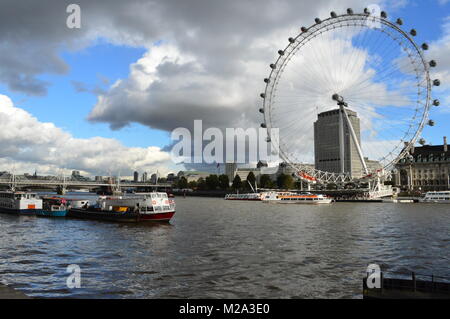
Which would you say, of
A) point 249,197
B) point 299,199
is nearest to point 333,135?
point 249,197

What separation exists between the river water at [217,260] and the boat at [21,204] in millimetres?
29259

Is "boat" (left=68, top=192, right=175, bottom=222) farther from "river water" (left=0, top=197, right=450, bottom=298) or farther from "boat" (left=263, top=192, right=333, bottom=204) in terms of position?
"boat" (left=263, top=192, right=333, bottom=204)

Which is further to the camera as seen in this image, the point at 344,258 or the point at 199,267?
the point at 344,258

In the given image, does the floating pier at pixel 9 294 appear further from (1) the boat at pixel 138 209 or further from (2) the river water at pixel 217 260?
(1) the boat at pixel 138 209

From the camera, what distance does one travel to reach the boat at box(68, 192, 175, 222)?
54531 millimetres

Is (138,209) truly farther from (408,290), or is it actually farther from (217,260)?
(408,290)

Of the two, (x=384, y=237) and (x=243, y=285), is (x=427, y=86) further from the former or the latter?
(x=243, y=285)

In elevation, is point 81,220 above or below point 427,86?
below

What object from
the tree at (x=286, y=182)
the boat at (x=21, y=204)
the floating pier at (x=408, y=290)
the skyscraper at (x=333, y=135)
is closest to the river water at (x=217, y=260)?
the floating pier at (x=408, y=290)

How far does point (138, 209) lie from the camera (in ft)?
185

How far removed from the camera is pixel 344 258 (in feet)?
88.5

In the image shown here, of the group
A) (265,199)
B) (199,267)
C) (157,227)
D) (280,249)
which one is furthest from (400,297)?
(265,199)

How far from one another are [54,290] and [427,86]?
93463mm

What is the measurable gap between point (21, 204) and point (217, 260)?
195 feet
